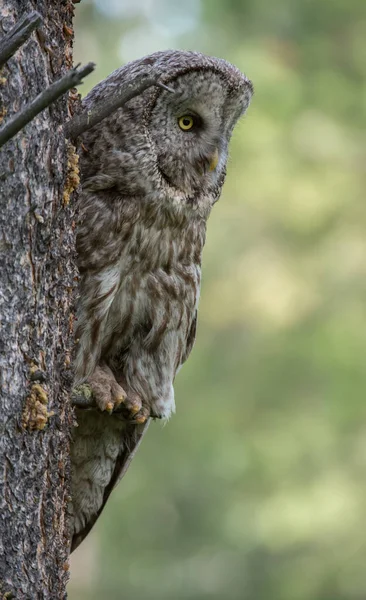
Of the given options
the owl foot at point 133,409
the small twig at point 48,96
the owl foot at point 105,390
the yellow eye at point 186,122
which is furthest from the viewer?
the yellow eye at point 186,122

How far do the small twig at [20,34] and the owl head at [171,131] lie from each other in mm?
1026

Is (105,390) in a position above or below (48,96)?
above

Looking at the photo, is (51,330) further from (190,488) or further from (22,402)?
(190,488)

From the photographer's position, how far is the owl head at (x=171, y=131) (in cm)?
288

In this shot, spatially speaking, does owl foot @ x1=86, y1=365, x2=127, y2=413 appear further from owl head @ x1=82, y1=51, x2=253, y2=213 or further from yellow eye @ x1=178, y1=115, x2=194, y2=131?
yellow eye @ x1=178, y1=115, x2=194, y2=131

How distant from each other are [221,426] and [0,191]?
6475 millimetres

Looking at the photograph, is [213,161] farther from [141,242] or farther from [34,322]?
[34,322]

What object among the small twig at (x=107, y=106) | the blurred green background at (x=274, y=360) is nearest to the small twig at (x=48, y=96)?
the small twig at (x=107, y=106)

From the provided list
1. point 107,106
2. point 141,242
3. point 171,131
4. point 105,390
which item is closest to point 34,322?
point 107,106

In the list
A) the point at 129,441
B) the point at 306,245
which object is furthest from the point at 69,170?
the point at 306,245

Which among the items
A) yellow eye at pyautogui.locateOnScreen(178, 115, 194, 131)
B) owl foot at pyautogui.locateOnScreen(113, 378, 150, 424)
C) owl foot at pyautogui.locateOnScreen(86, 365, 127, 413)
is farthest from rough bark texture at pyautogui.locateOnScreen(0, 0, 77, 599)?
yellow eye at pyautogui.locateOnScreen(178, 115, 194, 131)

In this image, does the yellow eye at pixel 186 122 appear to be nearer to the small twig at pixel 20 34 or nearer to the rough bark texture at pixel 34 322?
the rough bark texture at pixel 34 322

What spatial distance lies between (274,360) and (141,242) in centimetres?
559

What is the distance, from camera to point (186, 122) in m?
3.12
